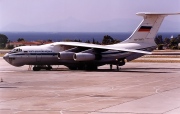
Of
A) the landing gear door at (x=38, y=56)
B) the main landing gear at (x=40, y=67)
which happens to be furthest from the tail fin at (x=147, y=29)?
the landing gear door at (x=38, y=56)

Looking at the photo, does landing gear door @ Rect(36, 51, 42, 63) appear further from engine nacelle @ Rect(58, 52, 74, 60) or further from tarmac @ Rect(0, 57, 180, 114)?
tarmac @ Rect(0, 57, 180, 114)

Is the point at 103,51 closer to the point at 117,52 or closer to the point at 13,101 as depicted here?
the point at 117,52

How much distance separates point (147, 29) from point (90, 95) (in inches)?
923

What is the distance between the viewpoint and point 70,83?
3234 centimetres

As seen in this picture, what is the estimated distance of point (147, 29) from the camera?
4791 centimetres

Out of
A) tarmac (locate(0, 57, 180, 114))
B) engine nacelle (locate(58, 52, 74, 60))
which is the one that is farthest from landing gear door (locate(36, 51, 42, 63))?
tarmac (locate(0, 57, 180, 114))

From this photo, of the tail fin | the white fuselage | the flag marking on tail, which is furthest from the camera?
the flag marking on tail

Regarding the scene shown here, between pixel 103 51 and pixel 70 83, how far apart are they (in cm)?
1375

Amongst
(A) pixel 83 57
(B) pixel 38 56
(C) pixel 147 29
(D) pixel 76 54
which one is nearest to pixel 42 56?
(B) pixel 38 56

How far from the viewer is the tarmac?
20719 millimetres

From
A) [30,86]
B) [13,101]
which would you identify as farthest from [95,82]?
[13,101]

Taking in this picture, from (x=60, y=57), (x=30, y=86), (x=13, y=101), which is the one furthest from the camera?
(x=60, y=57)

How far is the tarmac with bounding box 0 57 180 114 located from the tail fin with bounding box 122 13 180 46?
11.6 m

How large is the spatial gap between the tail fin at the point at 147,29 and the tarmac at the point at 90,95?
11589mm
